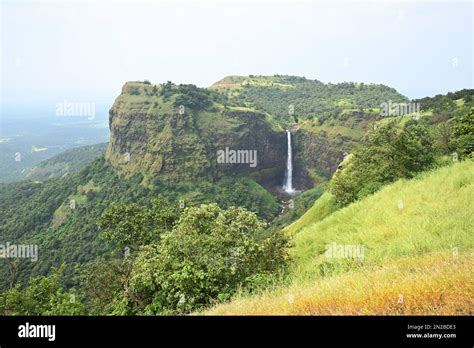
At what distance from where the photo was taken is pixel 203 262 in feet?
29.3

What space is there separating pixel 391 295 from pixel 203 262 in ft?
17.3

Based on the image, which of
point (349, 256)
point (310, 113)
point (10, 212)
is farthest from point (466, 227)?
point (310, 113)

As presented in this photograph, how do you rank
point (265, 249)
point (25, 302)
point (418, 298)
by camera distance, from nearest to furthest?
point (418, 298)
point (265, 249)
point (25, 302)

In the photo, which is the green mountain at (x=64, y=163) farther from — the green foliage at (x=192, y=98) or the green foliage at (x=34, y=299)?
the green foliage at (x=34, y=299)

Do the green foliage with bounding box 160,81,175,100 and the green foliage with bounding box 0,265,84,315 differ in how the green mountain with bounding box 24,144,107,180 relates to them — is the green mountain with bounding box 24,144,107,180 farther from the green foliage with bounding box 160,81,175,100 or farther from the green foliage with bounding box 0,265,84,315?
the green foliage with bounding box 0,265,84,315

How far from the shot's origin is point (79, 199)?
286 feet

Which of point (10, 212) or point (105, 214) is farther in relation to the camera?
point (10, 212)

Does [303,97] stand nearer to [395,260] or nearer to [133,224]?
→ [133,224]

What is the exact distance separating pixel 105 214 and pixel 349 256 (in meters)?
11.0

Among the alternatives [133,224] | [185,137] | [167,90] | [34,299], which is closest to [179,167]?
[185,137]

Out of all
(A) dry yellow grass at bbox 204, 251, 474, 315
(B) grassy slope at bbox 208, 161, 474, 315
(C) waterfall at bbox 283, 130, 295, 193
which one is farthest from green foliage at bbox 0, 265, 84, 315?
(C) waterfall at bbox 283, 130, 295, 193

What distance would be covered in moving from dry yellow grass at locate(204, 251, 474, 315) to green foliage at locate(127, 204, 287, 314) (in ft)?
7.74
